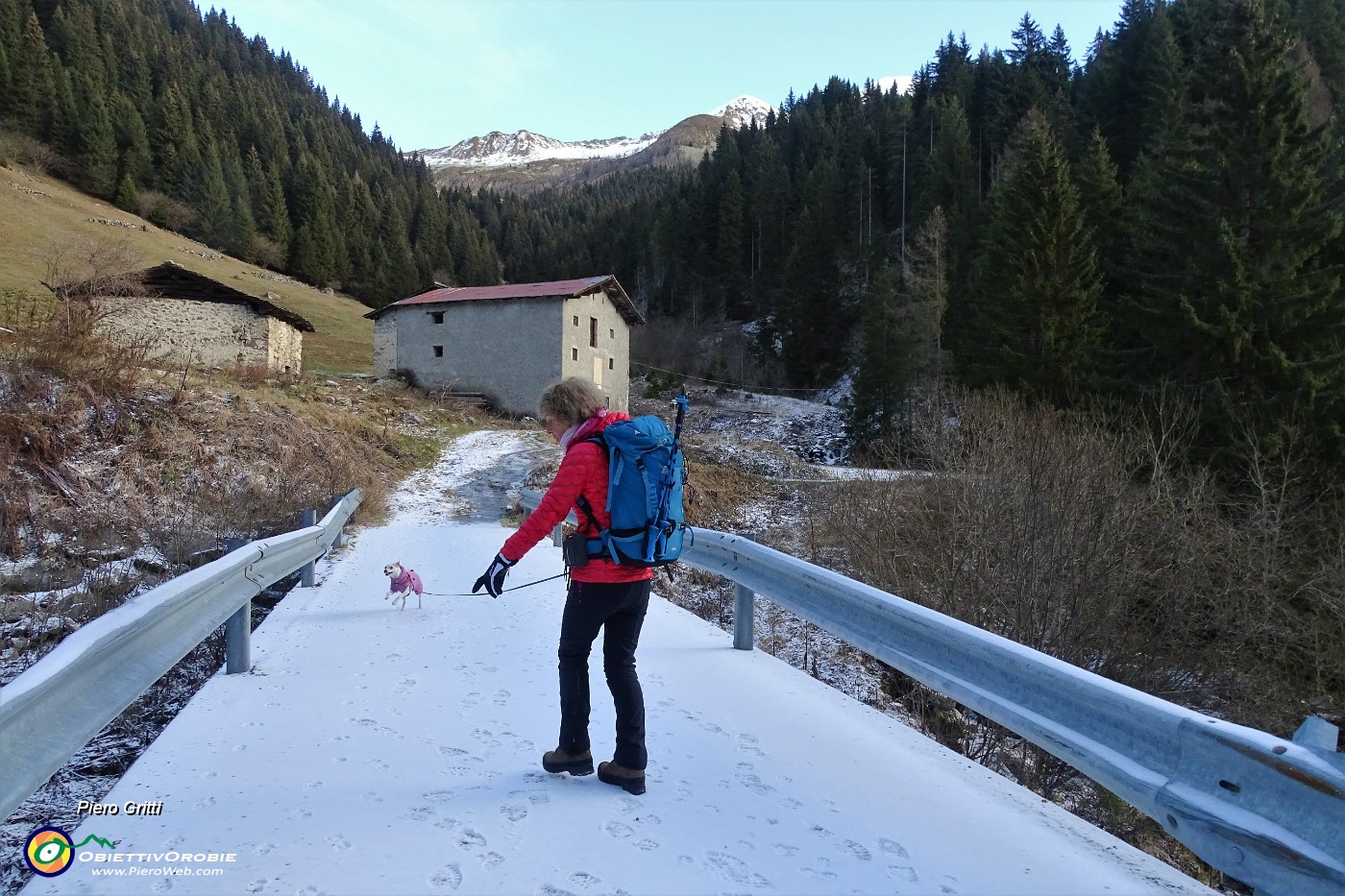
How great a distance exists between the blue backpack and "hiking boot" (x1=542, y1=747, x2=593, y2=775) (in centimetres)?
92

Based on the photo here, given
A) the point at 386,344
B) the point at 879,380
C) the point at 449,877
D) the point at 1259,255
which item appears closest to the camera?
the point at 449,877

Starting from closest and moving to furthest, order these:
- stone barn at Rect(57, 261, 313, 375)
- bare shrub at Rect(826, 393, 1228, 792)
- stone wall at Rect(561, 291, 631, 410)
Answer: bare shrub at Rect(826, 393, 1228, 792) → stone barn at Rect(57, 261, 313, 375) → stone wall at Rect(561, 291, 631, 410)

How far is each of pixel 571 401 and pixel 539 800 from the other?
70.2 inches

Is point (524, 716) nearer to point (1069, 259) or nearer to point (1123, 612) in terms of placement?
point (1123, 612)

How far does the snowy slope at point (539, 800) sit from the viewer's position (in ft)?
8.30

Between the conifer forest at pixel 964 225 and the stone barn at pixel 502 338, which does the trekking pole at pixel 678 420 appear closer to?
the conifer forest at pixel 964 225

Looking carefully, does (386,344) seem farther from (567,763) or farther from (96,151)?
(96,151)

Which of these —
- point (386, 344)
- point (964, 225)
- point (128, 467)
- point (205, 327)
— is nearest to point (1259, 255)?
point (128, 467)

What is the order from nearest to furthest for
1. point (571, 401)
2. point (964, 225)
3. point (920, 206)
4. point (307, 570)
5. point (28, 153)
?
point (571, 401)
point (307, 570)
point (964, 225)
point (920, 206)
point (28, 153)

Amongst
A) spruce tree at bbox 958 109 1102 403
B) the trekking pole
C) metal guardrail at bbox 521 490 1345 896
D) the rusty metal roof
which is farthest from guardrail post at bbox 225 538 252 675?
the rusty metal roof

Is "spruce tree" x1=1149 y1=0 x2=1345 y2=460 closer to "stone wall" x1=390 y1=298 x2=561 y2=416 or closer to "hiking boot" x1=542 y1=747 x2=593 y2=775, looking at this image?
"hiking boot" x1=542 y1=747 x2=593 y2=775

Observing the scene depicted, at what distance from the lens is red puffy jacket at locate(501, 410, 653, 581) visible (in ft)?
10.9

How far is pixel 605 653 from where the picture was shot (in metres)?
3.39

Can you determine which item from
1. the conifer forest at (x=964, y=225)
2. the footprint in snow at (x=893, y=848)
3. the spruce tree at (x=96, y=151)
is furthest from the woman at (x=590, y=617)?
the spruce tree at (x=96, y=151)
